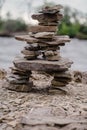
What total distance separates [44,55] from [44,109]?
3.23 feet

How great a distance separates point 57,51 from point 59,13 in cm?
36

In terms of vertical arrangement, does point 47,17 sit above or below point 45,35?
above

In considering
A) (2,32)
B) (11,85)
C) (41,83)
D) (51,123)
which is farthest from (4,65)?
(2,32)

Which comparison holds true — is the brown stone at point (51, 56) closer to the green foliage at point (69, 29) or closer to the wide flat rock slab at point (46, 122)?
the wide flat rock slab at point (46, 122)

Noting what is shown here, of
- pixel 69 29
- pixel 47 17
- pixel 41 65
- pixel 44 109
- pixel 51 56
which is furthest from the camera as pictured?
pixel 69 29

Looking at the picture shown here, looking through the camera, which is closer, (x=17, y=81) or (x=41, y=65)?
(x=41, y=65)

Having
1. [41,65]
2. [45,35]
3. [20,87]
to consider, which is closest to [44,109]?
[41,65]

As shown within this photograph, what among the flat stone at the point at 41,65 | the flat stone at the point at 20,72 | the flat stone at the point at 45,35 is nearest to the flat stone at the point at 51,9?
the flat stone at the point at 45,35

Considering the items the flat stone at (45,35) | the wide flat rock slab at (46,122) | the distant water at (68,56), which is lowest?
the distant water at (68,56)

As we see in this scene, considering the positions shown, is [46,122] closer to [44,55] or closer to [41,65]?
[41,65]

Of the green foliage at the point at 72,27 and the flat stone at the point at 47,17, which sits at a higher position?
the flat stone at the point at 47,17

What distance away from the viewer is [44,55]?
14.0 feet

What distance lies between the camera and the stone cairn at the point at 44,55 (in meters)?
4.12

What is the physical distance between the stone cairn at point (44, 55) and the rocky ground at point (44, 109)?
112mm
